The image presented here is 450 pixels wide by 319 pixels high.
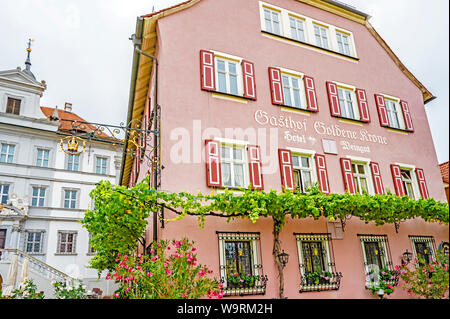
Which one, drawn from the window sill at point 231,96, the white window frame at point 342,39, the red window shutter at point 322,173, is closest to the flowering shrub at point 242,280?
the red window shutter at point 322,173

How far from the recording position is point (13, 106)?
24.7ft

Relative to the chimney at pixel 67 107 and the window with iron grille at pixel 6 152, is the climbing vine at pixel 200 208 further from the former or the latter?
the chimney at pixel 67 107

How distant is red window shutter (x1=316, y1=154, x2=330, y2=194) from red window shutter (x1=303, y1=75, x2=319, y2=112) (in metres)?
A: 1.48

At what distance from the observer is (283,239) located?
797 centimetres

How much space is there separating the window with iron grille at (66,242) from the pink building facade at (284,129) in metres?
3.04

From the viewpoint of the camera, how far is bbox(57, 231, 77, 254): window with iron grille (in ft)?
32.4

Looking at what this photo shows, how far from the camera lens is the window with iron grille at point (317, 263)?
7.87 metres

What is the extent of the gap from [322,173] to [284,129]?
1.55 metres

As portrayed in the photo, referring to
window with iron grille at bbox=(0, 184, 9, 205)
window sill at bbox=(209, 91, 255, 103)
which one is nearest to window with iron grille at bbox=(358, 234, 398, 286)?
window sill at bbox=(209, 91, 255, 103)

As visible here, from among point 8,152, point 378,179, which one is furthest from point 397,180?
point 8,152

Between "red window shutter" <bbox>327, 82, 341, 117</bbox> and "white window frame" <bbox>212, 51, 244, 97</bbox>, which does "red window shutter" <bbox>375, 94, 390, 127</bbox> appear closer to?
"red window shutter" <bbox>327, 82, 341, 117</bbox>

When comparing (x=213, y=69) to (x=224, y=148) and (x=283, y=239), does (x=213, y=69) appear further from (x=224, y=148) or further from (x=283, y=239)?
(x=283, y=239)

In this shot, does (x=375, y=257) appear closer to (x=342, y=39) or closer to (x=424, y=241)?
(x=424, y=241)
